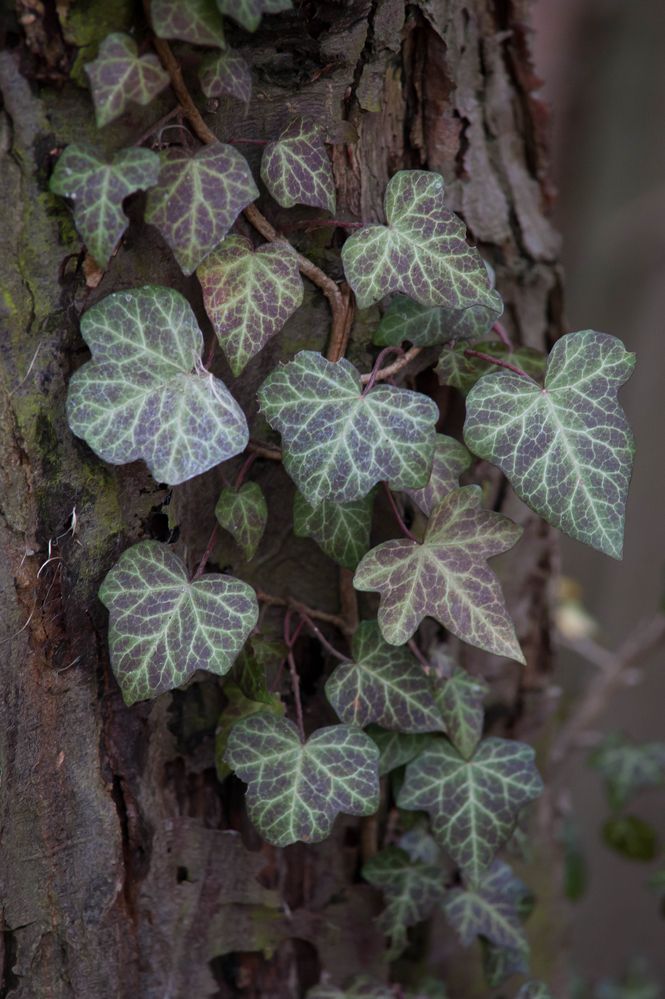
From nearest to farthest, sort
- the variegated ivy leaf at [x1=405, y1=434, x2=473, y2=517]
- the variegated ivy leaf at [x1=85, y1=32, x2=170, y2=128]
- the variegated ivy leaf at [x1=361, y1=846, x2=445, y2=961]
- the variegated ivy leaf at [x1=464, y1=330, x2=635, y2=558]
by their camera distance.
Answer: the variegated ivy leaf at [x1=85, y1=32, x2=170, y2=128], the variegated ivy leaf at [x1=464, y1=330, x2=635, y2=558], the variegated ivy leaf at [x1=405, y1=434, x2=473, y2=517], the variegated ivy leaf at [x1=361, y1=846, x2=445, y2=961]

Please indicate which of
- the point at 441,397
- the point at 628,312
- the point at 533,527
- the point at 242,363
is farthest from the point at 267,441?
the point at 628,312

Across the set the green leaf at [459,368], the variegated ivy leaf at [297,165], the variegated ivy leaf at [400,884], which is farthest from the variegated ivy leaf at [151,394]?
the variegated ivy leaf at [400,884]

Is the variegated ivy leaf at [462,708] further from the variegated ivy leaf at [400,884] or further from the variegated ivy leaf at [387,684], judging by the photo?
the variegated ivy leaf at [400,884]

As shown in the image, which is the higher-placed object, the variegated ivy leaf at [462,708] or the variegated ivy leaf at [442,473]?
the variegated ivy leaf at [442,473]

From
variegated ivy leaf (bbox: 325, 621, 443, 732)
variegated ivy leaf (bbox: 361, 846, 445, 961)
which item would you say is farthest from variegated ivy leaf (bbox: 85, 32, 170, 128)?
variegated ivy leaf (bbox: 361, 846, 445, 961)

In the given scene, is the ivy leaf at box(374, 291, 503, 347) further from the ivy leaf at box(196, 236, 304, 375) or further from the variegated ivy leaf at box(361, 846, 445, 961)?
the variegated ivy leaf at box(361, 846, 445, 961)

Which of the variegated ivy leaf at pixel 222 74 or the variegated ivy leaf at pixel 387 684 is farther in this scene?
the variegated ivy leaf at pixel 387 684
